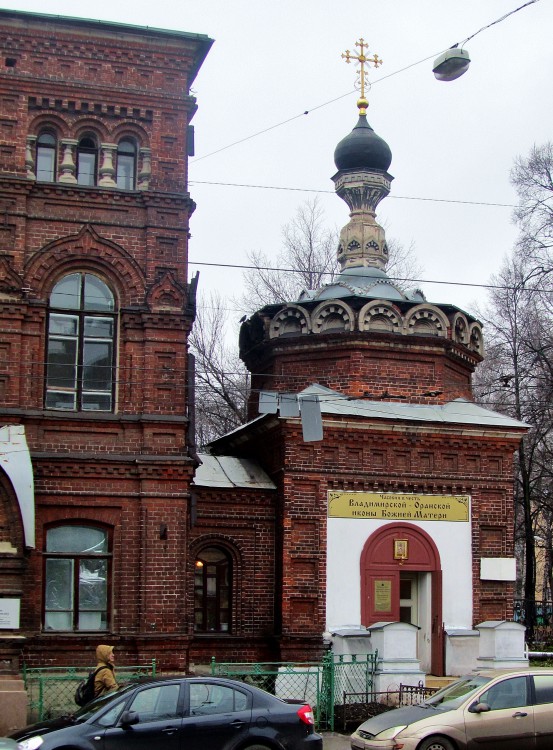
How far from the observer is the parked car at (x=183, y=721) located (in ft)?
39.4

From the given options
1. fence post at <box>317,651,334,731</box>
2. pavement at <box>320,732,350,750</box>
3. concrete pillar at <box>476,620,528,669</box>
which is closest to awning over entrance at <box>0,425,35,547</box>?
fence post at <box>317,651,334,731</box>

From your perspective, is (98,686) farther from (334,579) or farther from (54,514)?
(334,579)

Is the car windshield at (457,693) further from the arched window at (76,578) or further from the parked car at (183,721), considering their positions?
the arched window at (76,578)

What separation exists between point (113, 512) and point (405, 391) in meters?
6.98

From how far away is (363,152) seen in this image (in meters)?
26.2

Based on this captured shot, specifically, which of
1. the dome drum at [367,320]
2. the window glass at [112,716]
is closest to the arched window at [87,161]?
the dome drum at [367,320]

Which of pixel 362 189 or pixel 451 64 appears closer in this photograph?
pixel 451 64

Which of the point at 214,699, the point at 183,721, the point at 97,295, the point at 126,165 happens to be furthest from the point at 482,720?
the point at 126,165

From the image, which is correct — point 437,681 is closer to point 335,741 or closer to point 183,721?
point 335,741

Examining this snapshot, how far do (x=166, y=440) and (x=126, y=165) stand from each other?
4941mm

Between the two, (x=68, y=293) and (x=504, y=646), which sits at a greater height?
(x=68, y=293)

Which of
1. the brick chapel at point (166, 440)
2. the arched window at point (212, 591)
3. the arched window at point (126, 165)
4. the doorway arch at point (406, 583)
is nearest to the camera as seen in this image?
the brick chapel at point (166, 440)

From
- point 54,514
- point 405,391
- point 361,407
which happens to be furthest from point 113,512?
point 405,391

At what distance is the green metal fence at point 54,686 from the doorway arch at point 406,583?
4.85 meters
